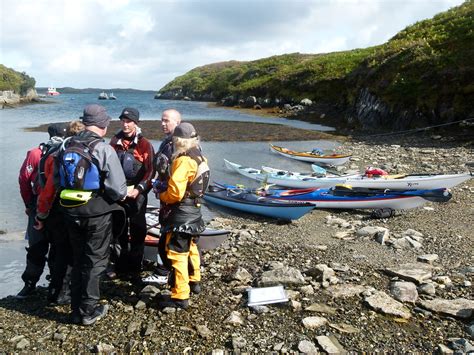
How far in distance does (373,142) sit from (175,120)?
819 inches

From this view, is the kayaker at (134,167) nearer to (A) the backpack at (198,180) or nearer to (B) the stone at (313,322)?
(A) the backpack at (198,180)

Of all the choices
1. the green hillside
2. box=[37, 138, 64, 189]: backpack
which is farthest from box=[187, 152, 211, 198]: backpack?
the green hillside

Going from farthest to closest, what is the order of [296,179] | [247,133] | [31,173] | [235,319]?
[247,133] → [296,179] → [31,173] → [235,319]

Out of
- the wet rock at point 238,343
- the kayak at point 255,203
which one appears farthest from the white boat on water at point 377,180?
the wet rock at point 238,343

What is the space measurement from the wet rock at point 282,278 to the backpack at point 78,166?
9.36 ft

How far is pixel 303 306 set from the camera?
5172 mm

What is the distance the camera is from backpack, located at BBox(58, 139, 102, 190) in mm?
4316

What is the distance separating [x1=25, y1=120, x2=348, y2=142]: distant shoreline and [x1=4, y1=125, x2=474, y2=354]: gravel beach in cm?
1973

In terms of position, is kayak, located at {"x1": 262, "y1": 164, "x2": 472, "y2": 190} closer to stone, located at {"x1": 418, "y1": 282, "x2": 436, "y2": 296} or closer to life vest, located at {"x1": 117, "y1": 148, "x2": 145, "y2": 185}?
stone, located at {"x1": 418, "y1": 282, "x2": 436, "y2": 296}

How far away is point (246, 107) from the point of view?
5688 centimetres

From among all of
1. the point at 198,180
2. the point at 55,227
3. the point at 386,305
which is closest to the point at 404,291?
the point at 386,305

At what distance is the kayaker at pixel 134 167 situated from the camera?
5676 mm

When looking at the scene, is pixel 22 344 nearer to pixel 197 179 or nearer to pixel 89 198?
pixel 89 198

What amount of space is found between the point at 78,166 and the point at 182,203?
52.5 inches
